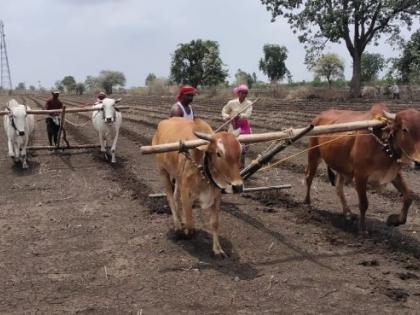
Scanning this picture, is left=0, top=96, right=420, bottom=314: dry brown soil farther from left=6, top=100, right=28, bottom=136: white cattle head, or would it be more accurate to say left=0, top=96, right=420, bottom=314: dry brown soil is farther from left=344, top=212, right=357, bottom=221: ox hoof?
left=6, top=100, right=28, bottom=136: white cattle head

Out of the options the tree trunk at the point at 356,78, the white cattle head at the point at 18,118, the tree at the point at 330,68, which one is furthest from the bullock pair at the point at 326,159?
the tree at the point at 330,68

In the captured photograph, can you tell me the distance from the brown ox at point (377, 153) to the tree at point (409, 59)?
28.7m

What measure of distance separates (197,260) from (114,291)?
113 cm

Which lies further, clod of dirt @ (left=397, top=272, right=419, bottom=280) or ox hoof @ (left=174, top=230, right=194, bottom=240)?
ox hoof @ (left=174, top=230, right=194, bottom=240)

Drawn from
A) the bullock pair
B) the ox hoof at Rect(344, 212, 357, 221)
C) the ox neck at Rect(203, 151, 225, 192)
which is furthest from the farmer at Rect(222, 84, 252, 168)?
the ox neck at Rect(203, 151, 225, 192)

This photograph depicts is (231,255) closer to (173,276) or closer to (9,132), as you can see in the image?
(173,276)

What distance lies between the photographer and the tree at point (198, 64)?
56188 millimetres

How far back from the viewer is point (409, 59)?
117 feet

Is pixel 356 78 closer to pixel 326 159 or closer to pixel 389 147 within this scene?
Answer: pixel 326 159

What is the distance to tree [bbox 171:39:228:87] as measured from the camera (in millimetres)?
56188

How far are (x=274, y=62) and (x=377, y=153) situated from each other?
60.6 meters

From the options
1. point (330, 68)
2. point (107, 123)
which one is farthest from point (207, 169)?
point (330, 68)

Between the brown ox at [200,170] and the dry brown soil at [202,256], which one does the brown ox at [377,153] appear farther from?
the brown ox at [200,170]

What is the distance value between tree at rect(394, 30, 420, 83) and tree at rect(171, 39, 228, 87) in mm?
22255
